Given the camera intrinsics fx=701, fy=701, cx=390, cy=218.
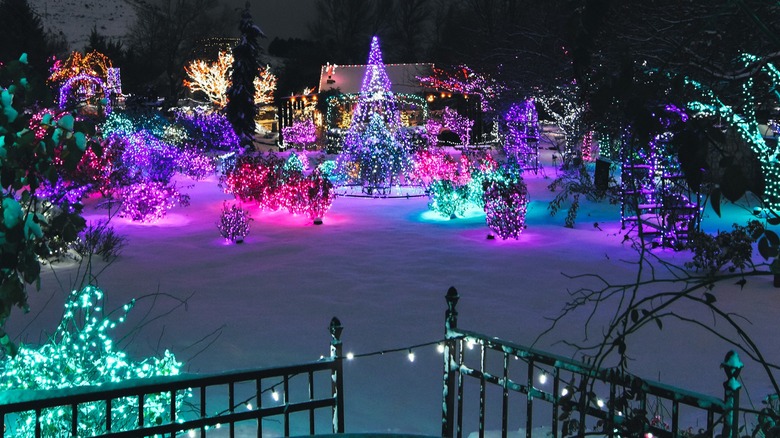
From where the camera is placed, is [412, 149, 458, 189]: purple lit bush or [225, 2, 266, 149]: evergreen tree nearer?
[412, 149, 458, 189]: purple lit bush

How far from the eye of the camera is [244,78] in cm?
3042

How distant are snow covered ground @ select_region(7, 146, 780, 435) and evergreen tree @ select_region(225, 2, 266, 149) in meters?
16.4

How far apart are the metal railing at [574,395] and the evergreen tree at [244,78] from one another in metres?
25.4

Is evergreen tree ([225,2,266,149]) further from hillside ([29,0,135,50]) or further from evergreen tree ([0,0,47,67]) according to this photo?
hillside ([29,0,135,50])

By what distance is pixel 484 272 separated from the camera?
33.0ft

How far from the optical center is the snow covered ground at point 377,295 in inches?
250

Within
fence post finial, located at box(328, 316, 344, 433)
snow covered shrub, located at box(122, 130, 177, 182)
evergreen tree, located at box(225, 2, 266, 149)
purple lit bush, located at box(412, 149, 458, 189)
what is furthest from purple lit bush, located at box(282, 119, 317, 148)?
fence post finial, located at box(328, 316, 344, 433)

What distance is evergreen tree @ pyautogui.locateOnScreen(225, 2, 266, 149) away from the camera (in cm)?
2986

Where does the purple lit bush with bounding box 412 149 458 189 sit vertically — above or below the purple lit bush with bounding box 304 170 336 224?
above

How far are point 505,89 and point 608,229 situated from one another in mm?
7533

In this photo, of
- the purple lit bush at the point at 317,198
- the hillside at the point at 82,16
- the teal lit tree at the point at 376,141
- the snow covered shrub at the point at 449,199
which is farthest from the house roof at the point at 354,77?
the hillside at the point at 82,16

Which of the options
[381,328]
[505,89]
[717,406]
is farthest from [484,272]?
[505,89]

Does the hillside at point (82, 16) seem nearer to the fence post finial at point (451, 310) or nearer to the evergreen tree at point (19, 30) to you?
the evergreen tree at point (19, 30)

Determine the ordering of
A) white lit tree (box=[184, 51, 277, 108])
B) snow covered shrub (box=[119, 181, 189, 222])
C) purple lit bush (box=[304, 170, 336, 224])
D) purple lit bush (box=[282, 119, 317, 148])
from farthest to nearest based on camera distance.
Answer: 1. white lit tree (box=[184, 51, 277, 108])
2. purple lit bush (box=[282, 119, 317, 148])
3. purple lit bush (box=[304, 170, 336, 224])
4. snow covered shrub (box=[119, 181, 189, 222])
